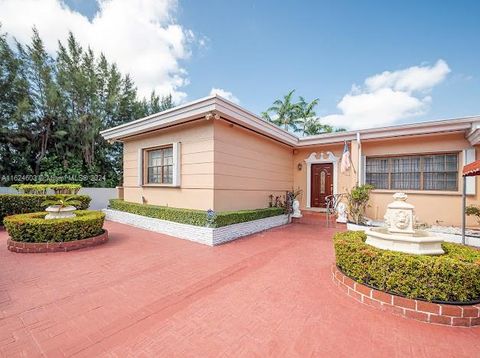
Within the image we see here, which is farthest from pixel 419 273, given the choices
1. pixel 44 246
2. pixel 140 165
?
pixel 140 165

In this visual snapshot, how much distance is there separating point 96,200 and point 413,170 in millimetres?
13665

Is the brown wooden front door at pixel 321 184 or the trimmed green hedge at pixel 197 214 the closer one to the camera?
the trimmed green hedge at pixel 197 214

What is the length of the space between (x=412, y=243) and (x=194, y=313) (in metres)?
2.90

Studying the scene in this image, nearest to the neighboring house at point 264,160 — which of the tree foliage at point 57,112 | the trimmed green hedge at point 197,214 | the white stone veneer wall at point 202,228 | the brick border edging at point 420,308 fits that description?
the trimmed green hedge at point 197,214

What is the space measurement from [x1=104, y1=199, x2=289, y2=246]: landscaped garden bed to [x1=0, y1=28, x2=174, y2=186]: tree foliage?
607 centimetres

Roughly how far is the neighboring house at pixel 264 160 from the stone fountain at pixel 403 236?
3966 mm

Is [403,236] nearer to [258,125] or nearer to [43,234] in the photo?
[258,125]

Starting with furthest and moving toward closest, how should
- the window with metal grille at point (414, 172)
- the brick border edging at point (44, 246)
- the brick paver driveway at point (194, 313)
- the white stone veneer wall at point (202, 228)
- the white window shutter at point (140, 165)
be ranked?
the white window shutter at point (140, 165)
the window with metal grille at point (414, 172)
the white stone veneer wall at point (202, 228)
the brick border edging at point (44, 246)
the brick paver driveway at point (194, 313)

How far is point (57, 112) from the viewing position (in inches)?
428

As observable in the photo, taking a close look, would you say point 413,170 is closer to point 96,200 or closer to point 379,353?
point 379,353

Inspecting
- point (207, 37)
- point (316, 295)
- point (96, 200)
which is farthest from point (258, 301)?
point (96, 200)

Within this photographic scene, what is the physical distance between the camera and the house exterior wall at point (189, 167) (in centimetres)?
598

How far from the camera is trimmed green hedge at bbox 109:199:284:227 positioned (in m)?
5.57

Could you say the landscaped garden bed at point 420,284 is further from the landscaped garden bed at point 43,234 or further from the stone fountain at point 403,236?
the landscaped garden bed at point 43,234
